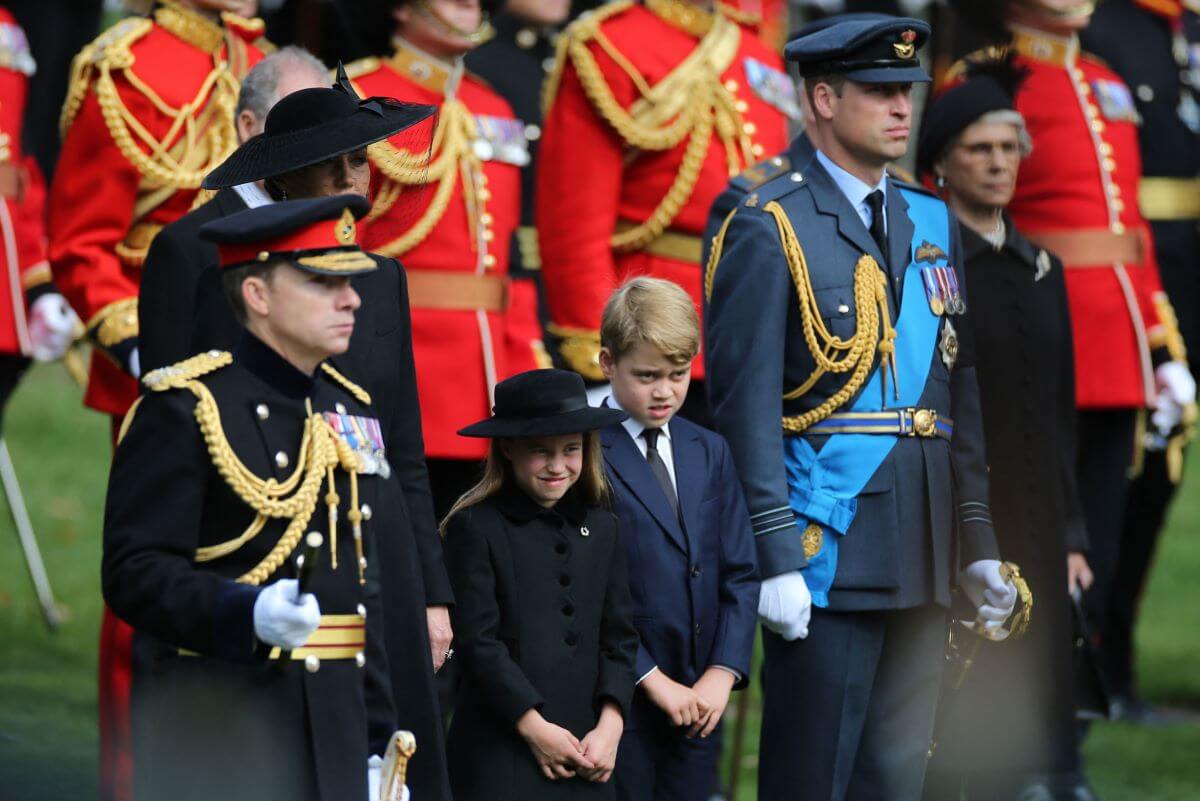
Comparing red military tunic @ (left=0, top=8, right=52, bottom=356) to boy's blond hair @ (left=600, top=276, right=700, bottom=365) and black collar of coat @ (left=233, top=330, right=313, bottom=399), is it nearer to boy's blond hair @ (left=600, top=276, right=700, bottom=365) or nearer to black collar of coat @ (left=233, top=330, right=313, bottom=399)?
boy's blond hair @ (left=600, top=276, right=700, bottom=365)

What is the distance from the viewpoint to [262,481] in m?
4.38

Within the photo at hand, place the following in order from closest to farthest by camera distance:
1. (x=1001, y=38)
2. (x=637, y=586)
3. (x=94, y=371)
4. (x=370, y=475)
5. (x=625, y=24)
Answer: (x=370, y=475) → (x=637, y=586) → (x=94, y=371) → (x=625, y=24) → (x=1001, y=38)

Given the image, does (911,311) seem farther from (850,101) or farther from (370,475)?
(370,475)

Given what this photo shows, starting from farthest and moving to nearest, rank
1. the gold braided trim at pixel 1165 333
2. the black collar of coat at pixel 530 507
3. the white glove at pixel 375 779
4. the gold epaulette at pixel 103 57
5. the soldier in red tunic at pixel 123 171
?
1. the gold braided trim at pixel 1165 333
2. the gold epaulette at pixel 103 57
3. the soldier in red tunic at pixel 123 171
4. the black collar of coat at pixel 530 507
5. the white glove at pixel 375 779

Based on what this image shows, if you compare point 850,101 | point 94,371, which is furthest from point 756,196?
point 94,371

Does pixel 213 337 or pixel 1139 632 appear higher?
pixel 213 337

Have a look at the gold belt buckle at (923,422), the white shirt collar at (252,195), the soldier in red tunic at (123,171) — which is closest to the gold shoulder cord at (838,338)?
the gold belt buckle at (923,422)

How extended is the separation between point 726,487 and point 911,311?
626mm

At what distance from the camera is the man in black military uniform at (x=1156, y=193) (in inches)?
342

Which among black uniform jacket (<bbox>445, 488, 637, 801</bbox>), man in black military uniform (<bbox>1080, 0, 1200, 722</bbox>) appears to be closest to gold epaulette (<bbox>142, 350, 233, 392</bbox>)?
black uniform jacket (<bbox>445, 488, 637, 801</bbox>)

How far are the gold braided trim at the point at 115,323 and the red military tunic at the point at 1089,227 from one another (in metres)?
3.10

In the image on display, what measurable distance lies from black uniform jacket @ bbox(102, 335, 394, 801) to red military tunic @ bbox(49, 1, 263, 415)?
71.2 inches

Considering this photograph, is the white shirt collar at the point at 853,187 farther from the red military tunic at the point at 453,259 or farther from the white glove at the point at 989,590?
the red military tunic at the point at 453,259

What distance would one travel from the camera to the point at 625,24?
7273mm
